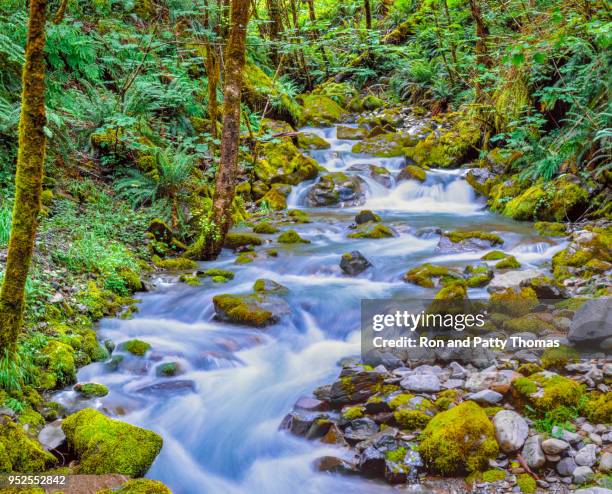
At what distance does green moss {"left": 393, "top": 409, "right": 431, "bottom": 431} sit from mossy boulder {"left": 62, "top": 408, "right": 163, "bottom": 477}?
5.64ft

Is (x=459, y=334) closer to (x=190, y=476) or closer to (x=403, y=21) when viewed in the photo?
(x=190, y=476)

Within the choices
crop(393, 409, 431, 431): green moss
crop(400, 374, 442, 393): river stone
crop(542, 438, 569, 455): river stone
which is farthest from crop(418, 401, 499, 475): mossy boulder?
crop(400, 374, 442, 393): river stone

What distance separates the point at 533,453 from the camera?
3.14 metres

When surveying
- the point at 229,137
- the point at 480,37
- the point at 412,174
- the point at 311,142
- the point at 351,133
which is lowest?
the point at 412,174

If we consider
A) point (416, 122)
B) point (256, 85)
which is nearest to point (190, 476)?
point (256, 85)

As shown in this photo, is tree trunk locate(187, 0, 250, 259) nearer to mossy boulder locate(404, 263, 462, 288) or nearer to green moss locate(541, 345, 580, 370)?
mossy boulder locate(404, 263, 462, 288)

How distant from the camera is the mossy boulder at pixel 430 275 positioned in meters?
6.47

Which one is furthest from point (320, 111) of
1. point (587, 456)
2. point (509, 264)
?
point (587, 456)

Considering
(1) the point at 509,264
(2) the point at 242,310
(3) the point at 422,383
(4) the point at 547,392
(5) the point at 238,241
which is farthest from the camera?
(5) the point at 238,241

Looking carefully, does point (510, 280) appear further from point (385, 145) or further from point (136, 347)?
point (385, 145)

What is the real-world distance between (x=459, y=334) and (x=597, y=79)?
20.3ft

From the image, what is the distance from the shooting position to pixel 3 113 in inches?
277

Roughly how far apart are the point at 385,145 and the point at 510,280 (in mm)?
9093

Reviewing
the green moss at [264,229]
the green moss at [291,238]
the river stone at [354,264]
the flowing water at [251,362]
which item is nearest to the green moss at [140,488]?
the flowing water at [251,362]
